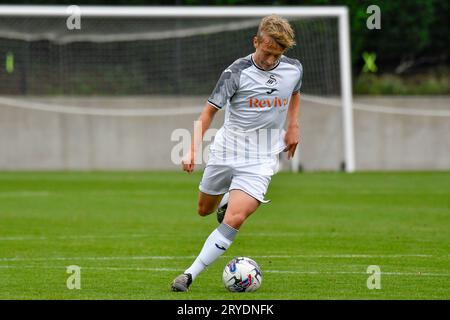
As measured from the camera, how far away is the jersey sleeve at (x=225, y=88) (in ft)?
30.9

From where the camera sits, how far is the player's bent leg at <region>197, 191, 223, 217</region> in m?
10.1

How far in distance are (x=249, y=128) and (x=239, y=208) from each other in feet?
2.62

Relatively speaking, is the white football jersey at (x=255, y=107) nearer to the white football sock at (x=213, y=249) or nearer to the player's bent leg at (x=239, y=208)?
the player's bent leg at (x=239, y=208)

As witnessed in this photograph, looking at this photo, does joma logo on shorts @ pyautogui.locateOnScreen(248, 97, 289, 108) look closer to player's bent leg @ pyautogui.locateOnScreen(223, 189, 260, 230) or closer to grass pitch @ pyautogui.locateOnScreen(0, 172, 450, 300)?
player's bent leg @ pyautogui.locateOnScreen(223, 189, 260, 230)

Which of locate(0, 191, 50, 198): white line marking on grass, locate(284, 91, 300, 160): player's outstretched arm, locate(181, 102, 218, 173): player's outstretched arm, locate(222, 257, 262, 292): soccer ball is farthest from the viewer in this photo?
locate(0, 191, 50, 198): white line marking on grass

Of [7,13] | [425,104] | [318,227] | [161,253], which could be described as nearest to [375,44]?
[425,104]

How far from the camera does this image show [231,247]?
1330cm

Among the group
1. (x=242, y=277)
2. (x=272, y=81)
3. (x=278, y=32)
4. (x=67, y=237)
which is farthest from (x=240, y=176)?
(x=67, y=237)

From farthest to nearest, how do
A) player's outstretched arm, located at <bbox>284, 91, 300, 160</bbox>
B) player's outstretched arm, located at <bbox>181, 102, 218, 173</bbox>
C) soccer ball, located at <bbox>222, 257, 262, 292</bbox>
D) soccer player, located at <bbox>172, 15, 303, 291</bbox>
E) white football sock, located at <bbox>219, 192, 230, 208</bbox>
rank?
white football sock, located at <bbox>219, 192, 230, 208</bbox>, player's outstretched arm, located at <bbox>284, 91, 300, 160</bbox>, soccer player, located at <bbox>172, 15, 303, 291</bbox>, soccer ball, located at <bbox>222, 257, 262, 292</bbox>, player's outstretched arm, located at <bbox>181, 102, 218, 173</bbox>

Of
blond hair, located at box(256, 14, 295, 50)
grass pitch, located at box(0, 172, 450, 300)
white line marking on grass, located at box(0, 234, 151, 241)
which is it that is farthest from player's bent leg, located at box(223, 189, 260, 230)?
white line marking on grass, located at box(0, 234, 151, 241)

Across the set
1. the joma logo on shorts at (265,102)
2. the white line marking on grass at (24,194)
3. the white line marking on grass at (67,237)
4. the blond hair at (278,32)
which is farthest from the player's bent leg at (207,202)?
the white line marking on grass at (24,194)

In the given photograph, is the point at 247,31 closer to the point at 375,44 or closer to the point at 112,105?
the point at 112,105

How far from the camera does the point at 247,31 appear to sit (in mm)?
30141

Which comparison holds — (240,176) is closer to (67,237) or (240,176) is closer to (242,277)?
(242,277)
